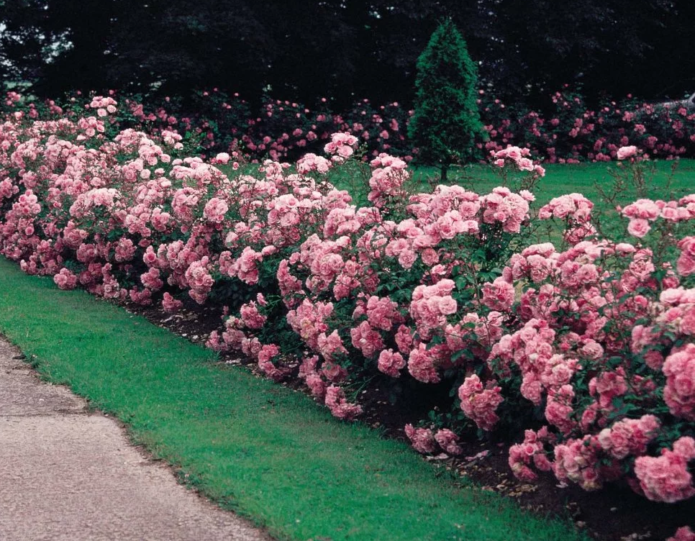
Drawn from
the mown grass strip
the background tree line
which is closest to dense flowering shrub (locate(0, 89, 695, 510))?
the mown grass strip

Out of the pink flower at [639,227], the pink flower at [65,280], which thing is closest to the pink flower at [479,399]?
the pink flower at [639,227]

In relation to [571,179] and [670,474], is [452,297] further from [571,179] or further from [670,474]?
[571,179]

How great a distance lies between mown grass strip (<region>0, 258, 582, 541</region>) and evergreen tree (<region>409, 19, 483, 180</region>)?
29.3 ft

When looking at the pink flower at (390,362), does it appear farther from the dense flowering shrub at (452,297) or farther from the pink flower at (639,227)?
the pink flower at (639,227)

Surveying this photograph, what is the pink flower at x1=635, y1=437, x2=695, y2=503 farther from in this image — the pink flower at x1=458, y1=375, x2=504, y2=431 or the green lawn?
the green lawn

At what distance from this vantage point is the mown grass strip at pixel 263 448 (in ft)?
13.4

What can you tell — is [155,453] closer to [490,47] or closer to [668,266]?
[668,266]

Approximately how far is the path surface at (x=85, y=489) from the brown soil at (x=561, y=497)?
4.19 feet

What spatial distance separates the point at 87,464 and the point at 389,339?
5.87ft

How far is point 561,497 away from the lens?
171 inches

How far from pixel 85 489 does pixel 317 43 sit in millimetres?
17298

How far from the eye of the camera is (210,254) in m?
7.89

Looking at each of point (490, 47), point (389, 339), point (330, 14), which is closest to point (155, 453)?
point (389, 339)

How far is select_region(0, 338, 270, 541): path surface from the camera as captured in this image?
3951mm
